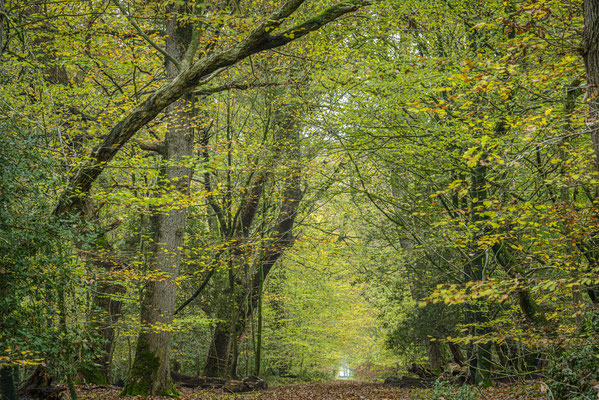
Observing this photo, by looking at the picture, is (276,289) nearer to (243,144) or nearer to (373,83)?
(243,144)

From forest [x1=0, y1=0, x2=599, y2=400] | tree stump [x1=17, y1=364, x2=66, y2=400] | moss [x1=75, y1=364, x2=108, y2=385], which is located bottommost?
moss [x1=75, y1=364, x2=108, y2=385]

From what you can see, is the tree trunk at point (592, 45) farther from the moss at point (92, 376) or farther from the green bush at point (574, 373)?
the moss at point (92, 376)

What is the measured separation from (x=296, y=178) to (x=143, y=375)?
257 inches

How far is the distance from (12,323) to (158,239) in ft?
15.7

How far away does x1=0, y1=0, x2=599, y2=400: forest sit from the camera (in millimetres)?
5375

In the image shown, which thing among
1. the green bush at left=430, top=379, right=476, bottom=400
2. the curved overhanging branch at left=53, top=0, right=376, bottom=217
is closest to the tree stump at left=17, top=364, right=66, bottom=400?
the curved overhanging branch at left=53, top=0, right=376, bottom=217

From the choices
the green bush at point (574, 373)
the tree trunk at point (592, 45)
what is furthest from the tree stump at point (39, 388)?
the tree trunk at point (592, 45)

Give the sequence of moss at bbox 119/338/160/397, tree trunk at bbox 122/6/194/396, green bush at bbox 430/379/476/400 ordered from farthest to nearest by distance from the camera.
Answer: tree trunk at bbox 122/6/194/396 → moss at bbox 119/338/160/397 → green bush at bbox 430/379/476/400

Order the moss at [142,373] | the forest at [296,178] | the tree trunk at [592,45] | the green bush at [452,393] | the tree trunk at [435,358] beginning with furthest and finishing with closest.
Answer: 1. the tree trunk at [435,358]
2. the moss at [142,373]
3. the green bush at [452,393]
4. the forest at [296,178]
5. the tree trunk at [592,45]

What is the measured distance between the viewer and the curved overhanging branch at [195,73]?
5473mm

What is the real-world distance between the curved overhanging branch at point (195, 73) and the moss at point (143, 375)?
15.1 ft

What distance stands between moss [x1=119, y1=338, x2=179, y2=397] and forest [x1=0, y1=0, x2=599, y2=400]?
0.14 feet

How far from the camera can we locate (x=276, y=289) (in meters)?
17.5

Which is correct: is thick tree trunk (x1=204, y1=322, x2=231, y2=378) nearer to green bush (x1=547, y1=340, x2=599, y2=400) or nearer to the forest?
the forest
